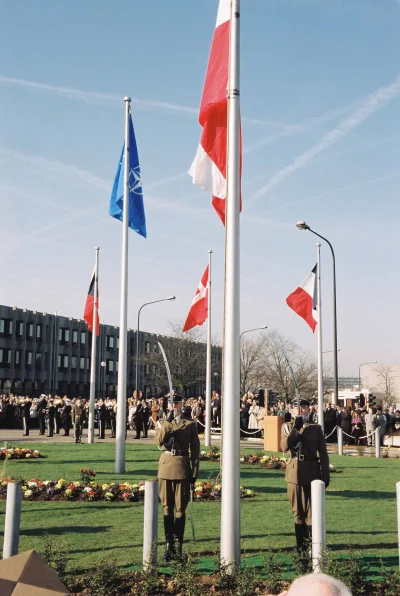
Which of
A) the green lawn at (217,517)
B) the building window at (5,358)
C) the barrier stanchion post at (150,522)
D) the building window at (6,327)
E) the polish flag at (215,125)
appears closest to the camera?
the barrier stanchion post at (150,522)

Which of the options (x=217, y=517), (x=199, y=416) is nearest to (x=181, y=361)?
(x=199, y=416)

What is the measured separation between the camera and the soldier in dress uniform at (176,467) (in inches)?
352

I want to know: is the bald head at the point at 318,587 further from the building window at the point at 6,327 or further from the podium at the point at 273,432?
the building window at the point at 6,327

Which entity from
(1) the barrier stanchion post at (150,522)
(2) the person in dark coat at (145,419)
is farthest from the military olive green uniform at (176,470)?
(2) the person in dark coat at (145,419)

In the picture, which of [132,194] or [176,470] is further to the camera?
[132,194]

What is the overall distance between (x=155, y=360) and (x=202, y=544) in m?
75.7

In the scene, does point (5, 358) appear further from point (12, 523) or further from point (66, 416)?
point (12, 523)

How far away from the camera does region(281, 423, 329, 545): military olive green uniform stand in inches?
358

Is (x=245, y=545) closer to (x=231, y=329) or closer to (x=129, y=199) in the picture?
(x=231, y=329)

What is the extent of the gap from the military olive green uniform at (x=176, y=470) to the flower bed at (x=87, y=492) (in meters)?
4.61

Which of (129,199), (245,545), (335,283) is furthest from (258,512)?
(335,283)

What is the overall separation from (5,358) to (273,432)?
5379 centimetres

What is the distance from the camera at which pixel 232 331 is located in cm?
785

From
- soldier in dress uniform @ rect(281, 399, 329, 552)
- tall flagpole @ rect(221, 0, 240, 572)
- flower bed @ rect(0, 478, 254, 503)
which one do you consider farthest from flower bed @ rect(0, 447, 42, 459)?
tall flagpole @ rect(221, 0, 240, 572)
